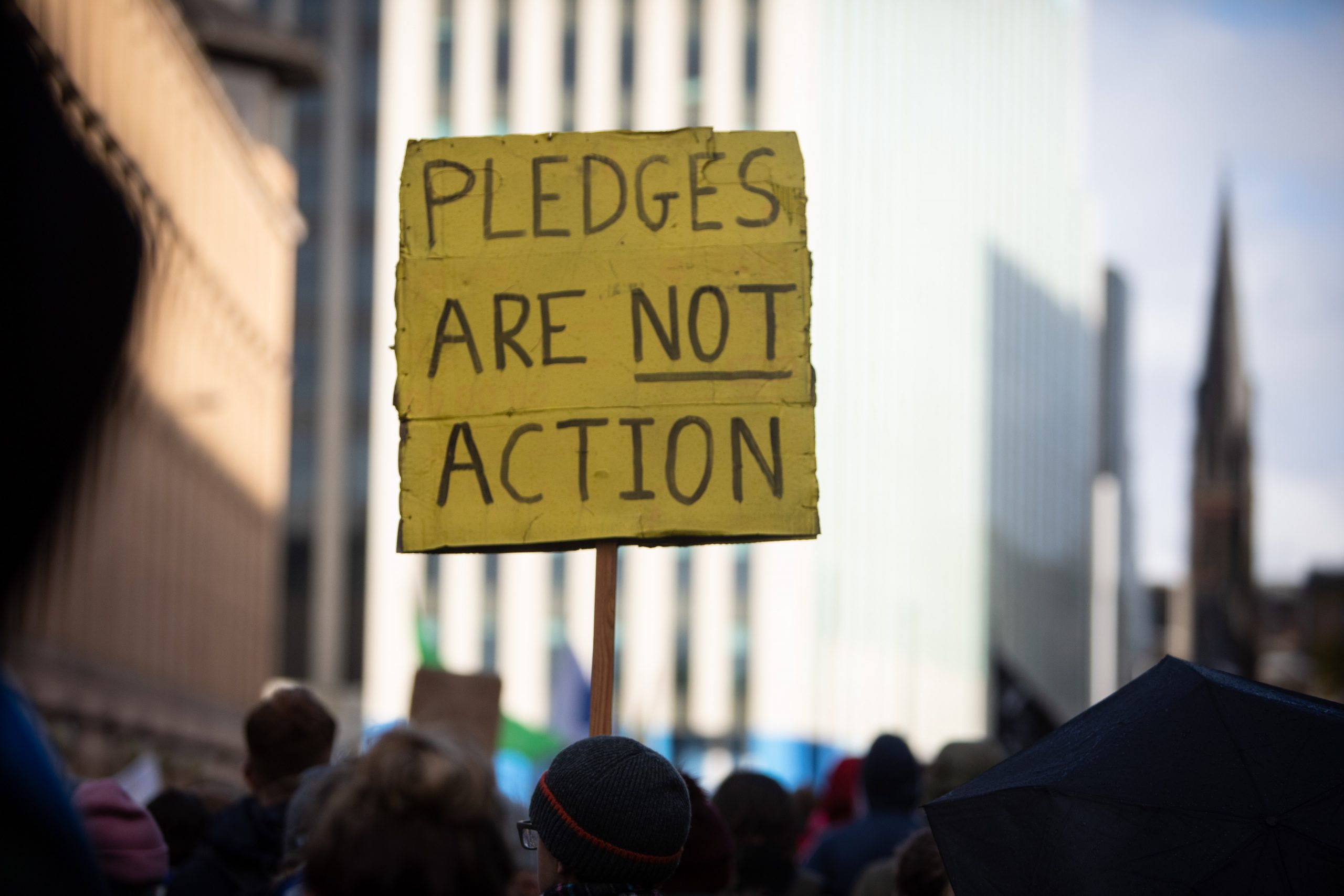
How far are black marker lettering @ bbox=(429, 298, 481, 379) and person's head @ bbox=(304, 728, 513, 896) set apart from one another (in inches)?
78.8

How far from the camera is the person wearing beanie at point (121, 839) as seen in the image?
389 cm

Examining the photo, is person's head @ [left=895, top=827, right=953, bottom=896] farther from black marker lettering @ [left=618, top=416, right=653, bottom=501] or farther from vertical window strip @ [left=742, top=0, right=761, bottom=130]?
vertical window strip @ [left=742, top=0, right=761, bottom=130]

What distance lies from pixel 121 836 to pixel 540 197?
5.69 ft

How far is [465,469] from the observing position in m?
4.04

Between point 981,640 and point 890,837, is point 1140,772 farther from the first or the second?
point 981,640

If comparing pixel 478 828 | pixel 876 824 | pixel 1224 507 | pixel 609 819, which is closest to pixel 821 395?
pixel 876 824

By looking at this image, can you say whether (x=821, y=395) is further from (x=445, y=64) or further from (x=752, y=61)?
(x=445, y=64)

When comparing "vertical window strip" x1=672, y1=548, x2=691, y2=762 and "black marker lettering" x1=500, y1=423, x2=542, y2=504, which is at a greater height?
"black marker lettering" x1=500, y1=423, x2=542, y2=504

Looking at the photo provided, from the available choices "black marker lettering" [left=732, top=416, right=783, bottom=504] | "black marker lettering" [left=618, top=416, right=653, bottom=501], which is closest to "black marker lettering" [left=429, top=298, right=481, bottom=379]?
"black marker lettering" [left=618, top=416, right=653, bottom=501]

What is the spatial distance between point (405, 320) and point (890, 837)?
8.30ft

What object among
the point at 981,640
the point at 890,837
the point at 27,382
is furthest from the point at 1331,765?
the point at 981,640

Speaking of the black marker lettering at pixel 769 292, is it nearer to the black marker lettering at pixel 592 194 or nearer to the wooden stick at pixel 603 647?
the black marker lettering at pixel 592 194

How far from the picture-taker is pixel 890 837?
5.68 meters

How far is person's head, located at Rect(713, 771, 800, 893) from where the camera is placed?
5.04m
